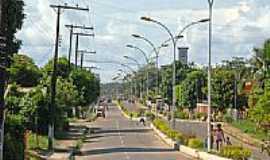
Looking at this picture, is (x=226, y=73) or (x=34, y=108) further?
(x=226, y=73)

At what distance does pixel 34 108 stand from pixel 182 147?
9.53 m

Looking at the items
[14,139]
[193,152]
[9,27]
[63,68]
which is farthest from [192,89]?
[9,27]

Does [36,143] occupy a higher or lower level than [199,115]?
lower

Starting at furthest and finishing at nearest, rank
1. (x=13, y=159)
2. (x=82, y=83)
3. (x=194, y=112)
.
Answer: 1. (x=194, y=112)
2. (x=82, y=83)
3. (x=13, y=159)

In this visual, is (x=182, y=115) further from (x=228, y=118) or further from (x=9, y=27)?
(x=9, y=27)

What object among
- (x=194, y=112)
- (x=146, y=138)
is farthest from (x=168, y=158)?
(x=194, y=112)

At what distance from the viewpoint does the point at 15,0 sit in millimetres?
34344

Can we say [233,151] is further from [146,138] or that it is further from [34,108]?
[146,138]

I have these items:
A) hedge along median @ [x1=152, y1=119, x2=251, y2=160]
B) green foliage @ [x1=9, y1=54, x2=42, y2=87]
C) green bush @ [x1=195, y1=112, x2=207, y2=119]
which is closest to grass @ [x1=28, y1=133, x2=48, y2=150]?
hedge along median @ [x1=152, y1=119, x2=251, y2=160]

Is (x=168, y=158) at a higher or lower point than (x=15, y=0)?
lower

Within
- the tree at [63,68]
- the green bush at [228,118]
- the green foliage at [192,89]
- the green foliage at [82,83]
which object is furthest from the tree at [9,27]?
the green foliage at [192,89]

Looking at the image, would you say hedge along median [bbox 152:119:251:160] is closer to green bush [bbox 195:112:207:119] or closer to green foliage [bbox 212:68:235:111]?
green foliage [bbox 212:68:235:111]

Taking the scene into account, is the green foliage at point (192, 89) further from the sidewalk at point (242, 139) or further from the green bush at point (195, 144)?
the green bush at point (195, 144)

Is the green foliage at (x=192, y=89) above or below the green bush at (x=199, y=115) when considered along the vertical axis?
above
